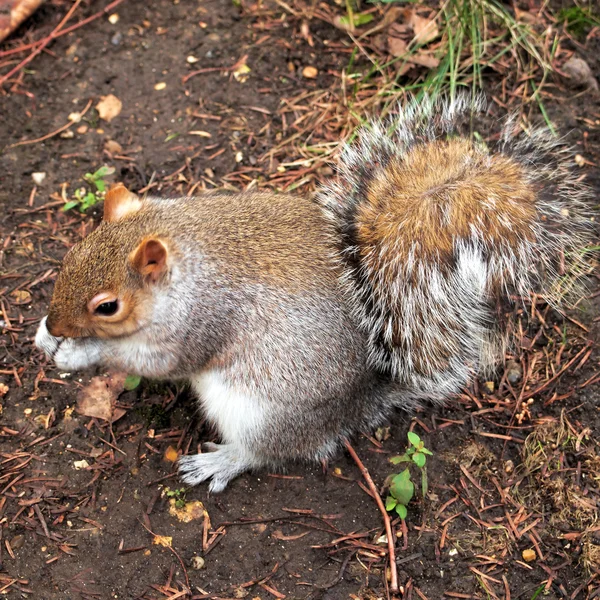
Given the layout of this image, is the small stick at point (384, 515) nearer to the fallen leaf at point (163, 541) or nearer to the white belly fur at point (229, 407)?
the white belly fur at point (229, 407)

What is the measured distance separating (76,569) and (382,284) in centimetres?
138

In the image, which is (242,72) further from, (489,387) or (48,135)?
(489,387)

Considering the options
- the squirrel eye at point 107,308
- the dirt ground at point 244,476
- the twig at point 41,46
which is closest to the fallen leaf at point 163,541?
the dirt ground at point 244,476

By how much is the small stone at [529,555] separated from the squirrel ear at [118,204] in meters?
1.76

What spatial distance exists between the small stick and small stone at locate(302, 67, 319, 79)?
191 centimetres

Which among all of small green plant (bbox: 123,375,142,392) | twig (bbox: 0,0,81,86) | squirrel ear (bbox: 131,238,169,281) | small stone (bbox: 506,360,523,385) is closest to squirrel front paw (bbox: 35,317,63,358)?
small green plant (bbox: 123,375,142,392)

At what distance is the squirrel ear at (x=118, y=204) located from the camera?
2.31 meters

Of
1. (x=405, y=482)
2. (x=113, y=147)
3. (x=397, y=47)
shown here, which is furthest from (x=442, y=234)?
(x=113, y=147)

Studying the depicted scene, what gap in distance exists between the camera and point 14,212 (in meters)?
3.10

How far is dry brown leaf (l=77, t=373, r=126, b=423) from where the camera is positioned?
8.73 ft

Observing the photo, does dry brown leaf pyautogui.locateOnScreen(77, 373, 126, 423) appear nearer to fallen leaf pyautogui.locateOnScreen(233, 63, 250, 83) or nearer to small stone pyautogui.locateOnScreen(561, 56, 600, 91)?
fallen leaf pyautogui.locateOnScreen(233, 63, 250, 83)

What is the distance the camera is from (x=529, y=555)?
235 cm

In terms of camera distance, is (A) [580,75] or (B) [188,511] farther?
(A) [580,75]

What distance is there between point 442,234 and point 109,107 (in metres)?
2.03
